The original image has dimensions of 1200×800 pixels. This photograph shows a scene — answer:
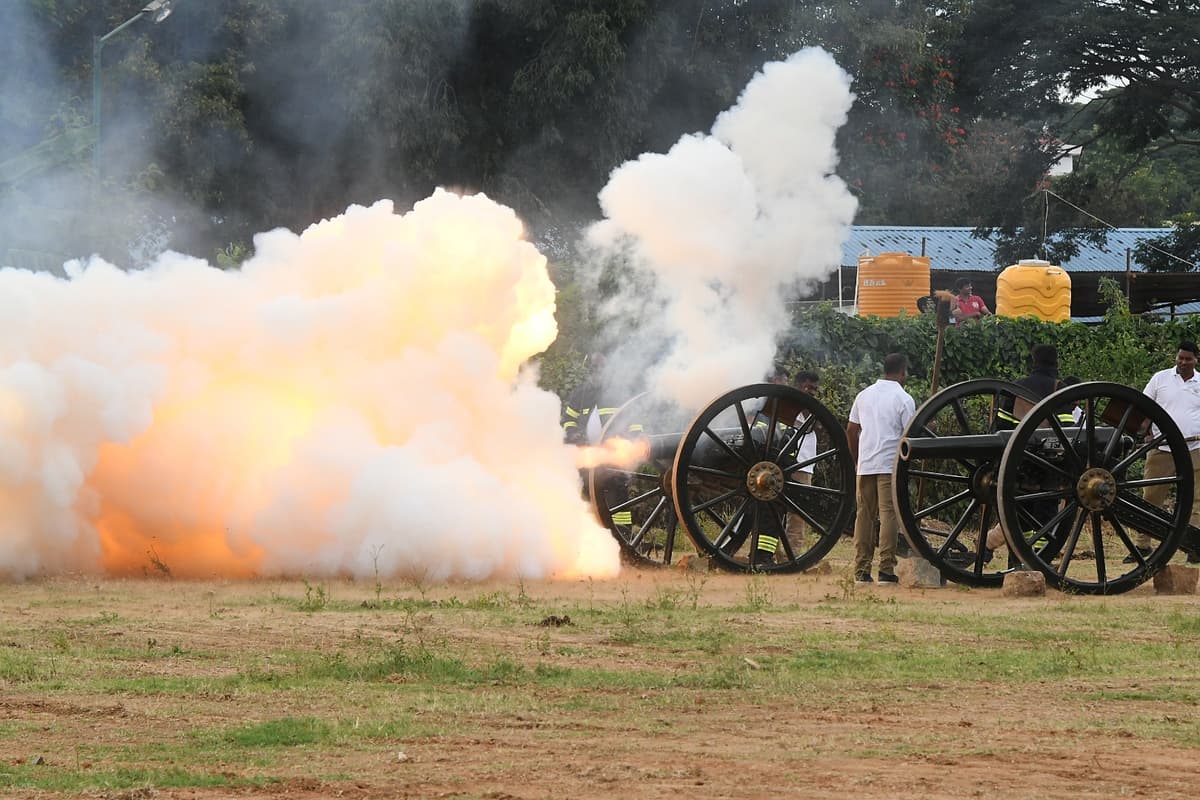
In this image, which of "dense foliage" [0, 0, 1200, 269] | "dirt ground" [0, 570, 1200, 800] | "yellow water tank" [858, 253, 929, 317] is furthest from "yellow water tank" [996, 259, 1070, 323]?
"dirt ground" [0, 570, 1200, 800]

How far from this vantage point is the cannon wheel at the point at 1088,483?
12.1 metres

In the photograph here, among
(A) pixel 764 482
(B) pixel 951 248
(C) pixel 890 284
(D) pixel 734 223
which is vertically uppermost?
(B) pixel 951 248

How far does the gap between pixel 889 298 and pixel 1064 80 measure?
224 inches

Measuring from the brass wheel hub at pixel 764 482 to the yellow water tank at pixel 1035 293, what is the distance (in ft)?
38.2

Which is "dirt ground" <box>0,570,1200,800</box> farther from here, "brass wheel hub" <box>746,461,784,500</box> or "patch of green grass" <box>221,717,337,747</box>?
"brass wheel hub" <box>746,461,784,500</box>

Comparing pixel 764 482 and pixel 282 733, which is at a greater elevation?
pixel 764 482

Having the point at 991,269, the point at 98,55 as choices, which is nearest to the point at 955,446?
the point at 98,55

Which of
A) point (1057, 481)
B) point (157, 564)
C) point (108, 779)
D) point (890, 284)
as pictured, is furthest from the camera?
point (890, 284)

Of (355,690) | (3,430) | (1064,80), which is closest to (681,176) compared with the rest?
(3,430)

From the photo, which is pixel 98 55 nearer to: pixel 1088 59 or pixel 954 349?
pixel 954 349

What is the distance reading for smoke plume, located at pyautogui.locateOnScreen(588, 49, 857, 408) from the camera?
1454 cm

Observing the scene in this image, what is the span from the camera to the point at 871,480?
13312 millimetres

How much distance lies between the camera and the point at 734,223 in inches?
575

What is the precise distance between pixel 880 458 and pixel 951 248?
2454cm
